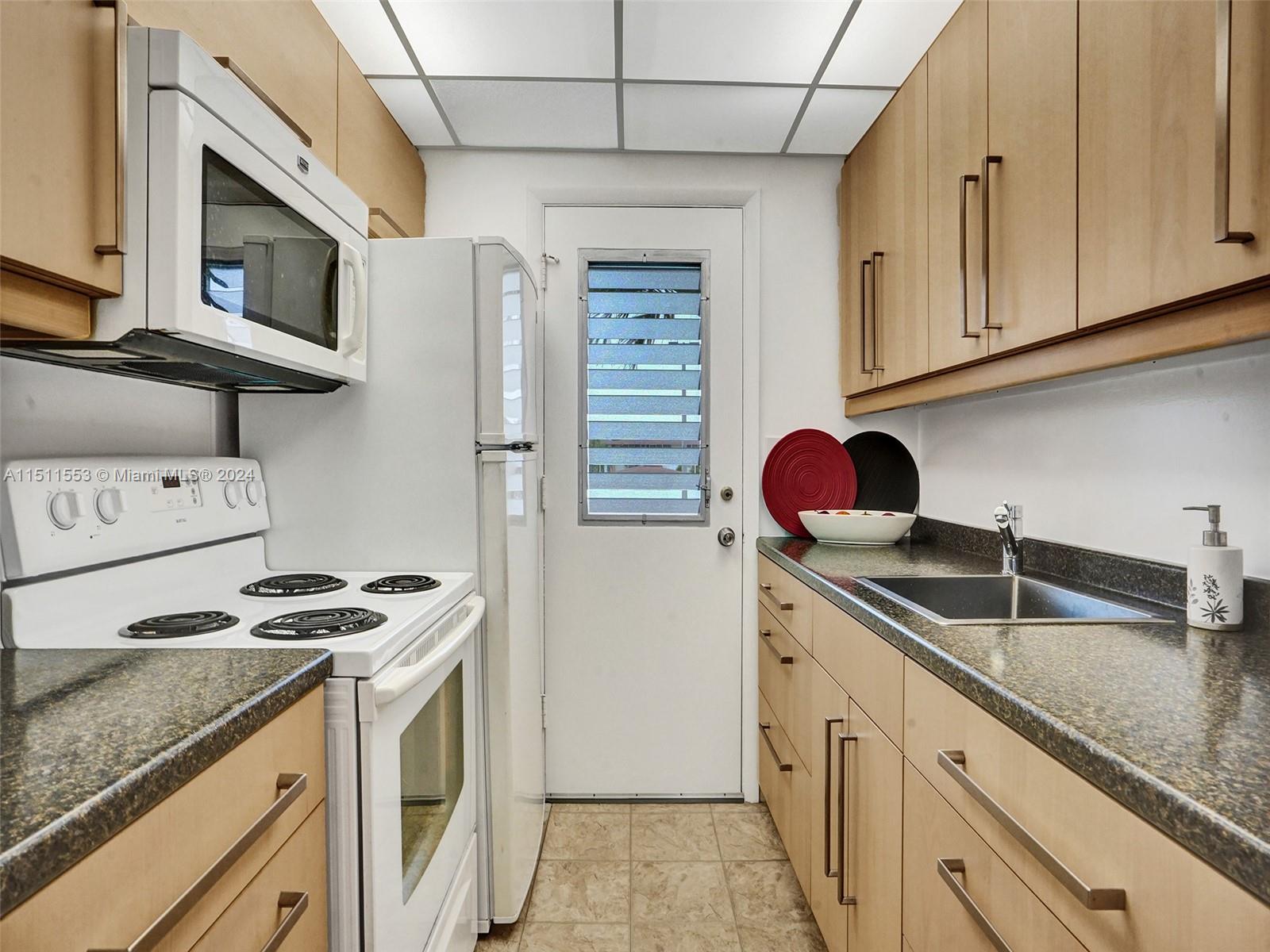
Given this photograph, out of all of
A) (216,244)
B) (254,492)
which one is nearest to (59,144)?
(216,244)

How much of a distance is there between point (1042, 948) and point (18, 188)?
1.41 meters

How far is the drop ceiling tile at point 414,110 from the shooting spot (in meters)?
2.07

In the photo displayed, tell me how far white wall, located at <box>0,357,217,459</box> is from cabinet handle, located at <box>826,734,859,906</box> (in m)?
1.58

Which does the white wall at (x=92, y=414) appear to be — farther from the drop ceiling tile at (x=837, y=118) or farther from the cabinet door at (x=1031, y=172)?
the drop ceiling tile at (x=837, y=118)

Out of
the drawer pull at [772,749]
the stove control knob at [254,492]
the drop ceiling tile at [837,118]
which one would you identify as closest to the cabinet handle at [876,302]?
the drop ceiling tile at [837,118]

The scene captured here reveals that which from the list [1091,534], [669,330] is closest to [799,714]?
[1091,534]

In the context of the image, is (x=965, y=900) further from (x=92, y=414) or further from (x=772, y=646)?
(x=92, y=414)

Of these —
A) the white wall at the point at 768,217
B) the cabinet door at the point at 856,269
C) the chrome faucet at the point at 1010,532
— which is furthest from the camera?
the white wall at the point at 768,217

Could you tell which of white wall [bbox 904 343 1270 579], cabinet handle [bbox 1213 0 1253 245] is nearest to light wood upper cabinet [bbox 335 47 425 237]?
cabinet handle [bbox 1213 0 1253 245]

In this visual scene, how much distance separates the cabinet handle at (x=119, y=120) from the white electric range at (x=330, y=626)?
1.35ft

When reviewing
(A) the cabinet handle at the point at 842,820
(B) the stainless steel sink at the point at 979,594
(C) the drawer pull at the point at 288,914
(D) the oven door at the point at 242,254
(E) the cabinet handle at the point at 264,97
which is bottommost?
(A) the cabinet handle at the point at 842,820

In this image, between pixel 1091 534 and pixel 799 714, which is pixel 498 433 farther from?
pixel 1091 534

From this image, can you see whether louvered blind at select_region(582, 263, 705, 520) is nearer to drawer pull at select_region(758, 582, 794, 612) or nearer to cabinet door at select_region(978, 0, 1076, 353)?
drawer pull at select_region(758, 582, 794, 612)

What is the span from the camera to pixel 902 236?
6.39ft
